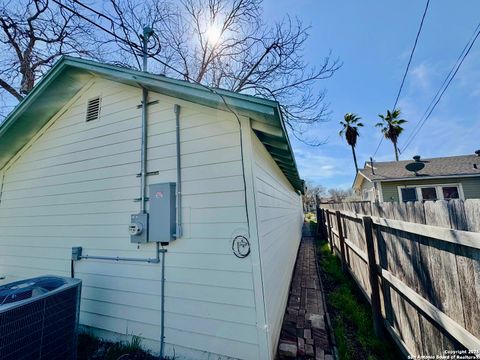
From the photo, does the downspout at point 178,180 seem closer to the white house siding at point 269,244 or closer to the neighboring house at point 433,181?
the white house siding at point 269,244

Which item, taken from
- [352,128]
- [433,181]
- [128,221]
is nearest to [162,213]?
[128,221]

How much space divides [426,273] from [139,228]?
300 centimetres

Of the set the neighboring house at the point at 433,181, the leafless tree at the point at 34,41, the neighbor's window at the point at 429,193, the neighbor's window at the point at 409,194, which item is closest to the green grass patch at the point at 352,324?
the leafless tree at the point at 34,41

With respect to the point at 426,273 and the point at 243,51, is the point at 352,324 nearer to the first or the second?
the point at 426,273

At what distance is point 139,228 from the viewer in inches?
107

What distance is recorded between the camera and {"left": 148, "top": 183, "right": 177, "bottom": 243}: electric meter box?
2.59 meters

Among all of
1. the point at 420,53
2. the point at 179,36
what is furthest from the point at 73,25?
the point at 420,53

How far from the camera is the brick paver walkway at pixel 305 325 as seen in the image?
261cm

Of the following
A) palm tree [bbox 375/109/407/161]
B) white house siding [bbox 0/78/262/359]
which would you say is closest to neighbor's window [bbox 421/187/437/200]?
palm tree [bbox 375/109/407/161]

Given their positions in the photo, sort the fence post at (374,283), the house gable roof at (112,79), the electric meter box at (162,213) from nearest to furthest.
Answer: the house gable roof at (112,79)
the electric meter box at (162,213)
the fence post at (374,283)

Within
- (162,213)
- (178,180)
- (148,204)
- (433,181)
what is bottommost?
(162,213)

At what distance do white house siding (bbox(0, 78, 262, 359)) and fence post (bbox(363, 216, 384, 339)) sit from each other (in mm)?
1317

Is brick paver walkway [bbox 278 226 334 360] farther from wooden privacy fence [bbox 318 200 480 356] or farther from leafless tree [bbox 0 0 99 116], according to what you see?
leafless tree [bbox 0 0 99 116]

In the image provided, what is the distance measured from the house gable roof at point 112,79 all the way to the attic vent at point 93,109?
1.19 ft
